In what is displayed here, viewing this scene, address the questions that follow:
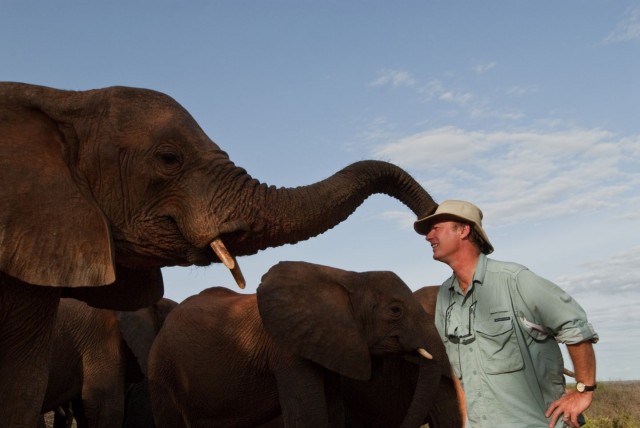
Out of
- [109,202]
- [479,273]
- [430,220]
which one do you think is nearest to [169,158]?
[109,202]

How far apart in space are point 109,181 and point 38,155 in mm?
333

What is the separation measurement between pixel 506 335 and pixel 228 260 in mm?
1284

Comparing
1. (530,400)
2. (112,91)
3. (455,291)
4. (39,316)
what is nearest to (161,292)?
(39,316)

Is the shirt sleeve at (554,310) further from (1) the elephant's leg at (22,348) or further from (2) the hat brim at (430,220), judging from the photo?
(1) the elephant's leg at (22,348)

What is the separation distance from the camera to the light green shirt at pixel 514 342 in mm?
3861

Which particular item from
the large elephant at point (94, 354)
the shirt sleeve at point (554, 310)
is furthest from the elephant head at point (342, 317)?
the shirt sleeve at point (554, 310)

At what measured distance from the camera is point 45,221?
3.76 meters

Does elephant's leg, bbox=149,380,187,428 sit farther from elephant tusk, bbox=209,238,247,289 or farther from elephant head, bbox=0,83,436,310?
elephant tusk, bbox=209,238,247,289

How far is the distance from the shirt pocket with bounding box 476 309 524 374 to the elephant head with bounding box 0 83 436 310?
90 cm

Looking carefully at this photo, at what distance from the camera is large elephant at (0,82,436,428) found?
3799 millimetres

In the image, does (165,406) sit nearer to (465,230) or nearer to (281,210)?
(281,210)

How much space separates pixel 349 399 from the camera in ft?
31.4

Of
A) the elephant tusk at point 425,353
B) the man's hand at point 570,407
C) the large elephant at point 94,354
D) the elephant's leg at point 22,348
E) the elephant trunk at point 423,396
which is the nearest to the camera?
the man's hand at point 570,407

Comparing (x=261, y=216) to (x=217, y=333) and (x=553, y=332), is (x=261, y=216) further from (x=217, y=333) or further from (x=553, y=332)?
(x=217, y=333)
